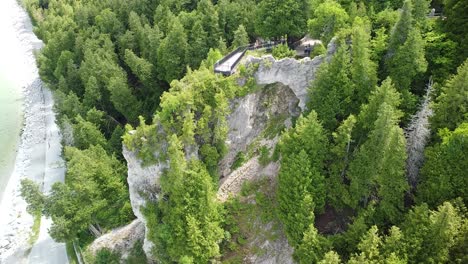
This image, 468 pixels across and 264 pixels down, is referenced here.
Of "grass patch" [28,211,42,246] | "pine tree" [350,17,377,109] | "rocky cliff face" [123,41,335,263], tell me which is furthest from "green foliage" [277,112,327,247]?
"grass patch" [28,211,42,246]

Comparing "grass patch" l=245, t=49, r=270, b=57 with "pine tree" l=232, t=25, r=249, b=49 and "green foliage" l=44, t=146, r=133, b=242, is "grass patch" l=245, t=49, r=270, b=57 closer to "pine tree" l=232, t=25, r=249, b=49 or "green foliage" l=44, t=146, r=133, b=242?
"pine tree" l=232, t=25, r=249, b=49

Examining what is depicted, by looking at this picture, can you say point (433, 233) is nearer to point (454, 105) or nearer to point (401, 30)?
point (454, 105)

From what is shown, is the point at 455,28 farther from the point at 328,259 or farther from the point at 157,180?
the point at 157,180

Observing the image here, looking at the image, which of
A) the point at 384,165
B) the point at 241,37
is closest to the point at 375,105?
the point at 384,165

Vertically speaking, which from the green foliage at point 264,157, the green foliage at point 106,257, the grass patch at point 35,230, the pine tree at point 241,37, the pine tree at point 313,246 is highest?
the pine tree at point 241,37

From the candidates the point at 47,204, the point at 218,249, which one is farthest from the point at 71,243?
the point at 218,249

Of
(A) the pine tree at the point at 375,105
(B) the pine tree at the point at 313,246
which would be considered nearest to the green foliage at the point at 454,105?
(A) the pine tree at the point at 375,105

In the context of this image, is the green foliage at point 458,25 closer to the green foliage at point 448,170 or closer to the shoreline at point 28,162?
the green foliage at point 448,170
